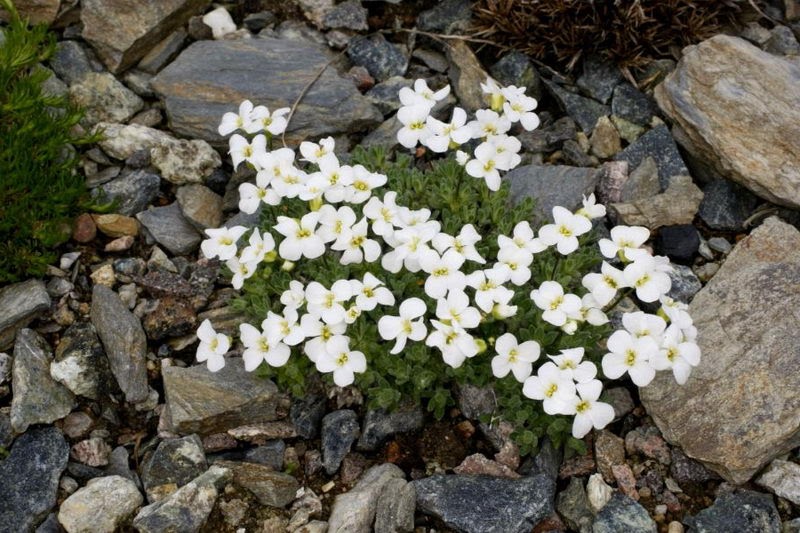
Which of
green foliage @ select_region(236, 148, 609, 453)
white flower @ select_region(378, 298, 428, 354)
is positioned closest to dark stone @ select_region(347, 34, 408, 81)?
green foliage @ select_region(236, 148, 609, 453)

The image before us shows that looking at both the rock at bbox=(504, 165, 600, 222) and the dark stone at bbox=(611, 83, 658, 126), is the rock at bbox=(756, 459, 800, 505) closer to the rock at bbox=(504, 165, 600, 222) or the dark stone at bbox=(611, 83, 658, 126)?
the rock at bbox=(504, 165, 600, 222)

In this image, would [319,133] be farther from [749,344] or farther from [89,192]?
[749,344]

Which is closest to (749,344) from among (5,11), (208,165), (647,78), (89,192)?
(647,78)

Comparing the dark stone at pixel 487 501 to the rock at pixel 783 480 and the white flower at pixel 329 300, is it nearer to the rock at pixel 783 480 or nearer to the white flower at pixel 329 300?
the white flower at pixel 329 300

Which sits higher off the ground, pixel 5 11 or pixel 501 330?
pixel 5 11

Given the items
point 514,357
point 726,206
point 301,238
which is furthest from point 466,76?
point 514,357

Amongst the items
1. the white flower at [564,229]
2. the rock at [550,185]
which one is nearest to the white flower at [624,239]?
the white flower at [564,229]

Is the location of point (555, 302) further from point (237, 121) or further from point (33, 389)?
point (33, 389)

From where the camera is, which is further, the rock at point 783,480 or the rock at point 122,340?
the rock at point 122,340
